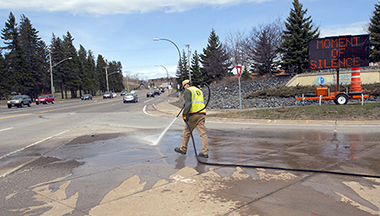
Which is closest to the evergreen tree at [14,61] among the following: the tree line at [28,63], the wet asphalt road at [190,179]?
the tree line at [28,63]

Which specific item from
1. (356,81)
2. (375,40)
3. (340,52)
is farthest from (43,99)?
(375,40)

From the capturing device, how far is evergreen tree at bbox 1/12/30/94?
5638 centimetres

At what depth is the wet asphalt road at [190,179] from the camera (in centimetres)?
384

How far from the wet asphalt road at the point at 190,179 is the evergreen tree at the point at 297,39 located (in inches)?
897

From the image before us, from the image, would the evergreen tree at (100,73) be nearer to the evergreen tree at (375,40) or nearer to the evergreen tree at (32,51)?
the evergreen tree at (32,51)

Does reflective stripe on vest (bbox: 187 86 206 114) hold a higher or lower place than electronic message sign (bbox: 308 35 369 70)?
lower

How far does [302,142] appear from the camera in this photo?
26.9 ft

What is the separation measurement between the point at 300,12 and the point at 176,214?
3158 centimetres

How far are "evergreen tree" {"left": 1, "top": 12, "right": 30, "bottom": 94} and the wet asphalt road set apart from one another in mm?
56521

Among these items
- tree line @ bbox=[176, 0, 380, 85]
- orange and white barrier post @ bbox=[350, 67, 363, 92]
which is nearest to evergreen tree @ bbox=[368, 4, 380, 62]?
tree line @ bbox=[176, 0, 380, 85]

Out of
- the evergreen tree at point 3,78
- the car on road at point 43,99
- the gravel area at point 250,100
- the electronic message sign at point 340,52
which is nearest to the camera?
the electronic message sign at point 340,52

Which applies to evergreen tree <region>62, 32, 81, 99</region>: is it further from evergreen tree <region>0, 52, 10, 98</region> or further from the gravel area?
the gravel area

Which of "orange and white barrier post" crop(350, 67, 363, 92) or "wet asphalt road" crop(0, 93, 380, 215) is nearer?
"wet asphalt road" crop(0, 93, 380, 215)

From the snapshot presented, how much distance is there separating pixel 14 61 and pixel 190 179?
63.6 meters
